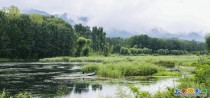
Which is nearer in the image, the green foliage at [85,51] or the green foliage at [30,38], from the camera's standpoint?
the green foliage at [30,38]

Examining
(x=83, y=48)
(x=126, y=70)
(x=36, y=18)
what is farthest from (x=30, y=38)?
(x=126, y=70)

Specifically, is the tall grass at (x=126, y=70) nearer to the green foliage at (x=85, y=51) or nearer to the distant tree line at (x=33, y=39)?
the distant tree line at (x=33, y=39)

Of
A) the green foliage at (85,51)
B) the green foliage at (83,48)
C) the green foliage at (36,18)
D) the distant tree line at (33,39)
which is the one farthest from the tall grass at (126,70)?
the green foliage at (36,18)

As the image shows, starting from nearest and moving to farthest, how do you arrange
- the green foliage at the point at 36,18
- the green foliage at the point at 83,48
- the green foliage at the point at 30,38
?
the green foliage at the point at 30,38 < the green foliage at the point at 83,48 < the green foliage at the point at 36,18

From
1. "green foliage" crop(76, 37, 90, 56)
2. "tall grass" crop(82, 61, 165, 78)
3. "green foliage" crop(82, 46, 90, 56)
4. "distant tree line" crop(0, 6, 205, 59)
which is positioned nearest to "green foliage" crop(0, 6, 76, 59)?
"distant tree line" crop(0, 6, 205, 59)

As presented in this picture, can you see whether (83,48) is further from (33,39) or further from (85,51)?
(33,39)

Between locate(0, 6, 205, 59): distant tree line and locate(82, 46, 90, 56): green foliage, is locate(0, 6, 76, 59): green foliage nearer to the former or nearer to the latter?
locate(0, 6, 205, 59): distant tree line

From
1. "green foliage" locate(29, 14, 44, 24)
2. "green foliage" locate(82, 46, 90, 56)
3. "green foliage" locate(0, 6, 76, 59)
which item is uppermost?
"green foliage" locate(29, 14, 44, 24)

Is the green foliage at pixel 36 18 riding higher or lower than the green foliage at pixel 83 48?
higher

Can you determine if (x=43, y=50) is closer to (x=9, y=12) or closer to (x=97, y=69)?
(x=9, y=12)

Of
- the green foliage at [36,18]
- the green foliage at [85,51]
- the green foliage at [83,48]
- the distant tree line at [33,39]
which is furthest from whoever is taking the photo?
the green foliage at [36,18]

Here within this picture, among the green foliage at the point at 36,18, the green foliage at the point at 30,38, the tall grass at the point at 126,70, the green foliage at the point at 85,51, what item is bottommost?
the tall grass at the point at 126,70

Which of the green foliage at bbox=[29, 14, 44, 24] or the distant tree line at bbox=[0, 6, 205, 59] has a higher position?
the green foliage at bbox=[29, 14, 44, 24]

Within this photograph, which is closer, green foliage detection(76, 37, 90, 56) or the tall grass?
the tall grass
